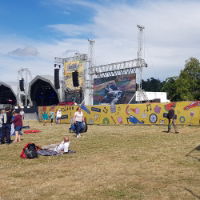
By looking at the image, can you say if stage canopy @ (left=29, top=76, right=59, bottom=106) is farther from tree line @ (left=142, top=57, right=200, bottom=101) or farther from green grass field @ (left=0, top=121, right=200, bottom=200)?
green grass field @ (left=0, top=121, right=200, bottom=200)

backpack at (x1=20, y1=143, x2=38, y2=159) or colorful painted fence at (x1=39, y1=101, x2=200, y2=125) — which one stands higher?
colorful painted fence at (x1=39, y1=101, x2=200, y2=125)

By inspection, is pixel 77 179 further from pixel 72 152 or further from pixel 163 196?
pixel 72 152

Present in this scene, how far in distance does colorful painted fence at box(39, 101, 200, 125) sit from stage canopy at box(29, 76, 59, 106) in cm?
2042

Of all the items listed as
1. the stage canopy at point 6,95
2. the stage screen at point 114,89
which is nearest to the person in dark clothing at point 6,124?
the stage screen at point 114,89

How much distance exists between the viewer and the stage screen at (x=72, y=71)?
42.4 metres

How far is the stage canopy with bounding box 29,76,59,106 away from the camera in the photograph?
5076 centimetres

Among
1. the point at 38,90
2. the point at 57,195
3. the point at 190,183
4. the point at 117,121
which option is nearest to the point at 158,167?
the point at 190,183

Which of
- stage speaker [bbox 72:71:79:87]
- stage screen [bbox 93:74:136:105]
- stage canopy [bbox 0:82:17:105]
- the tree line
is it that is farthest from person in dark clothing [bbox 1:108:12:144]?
stage canopy [bbox 0:82:17:105]

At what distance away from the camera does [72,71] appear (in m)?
A: 43.9

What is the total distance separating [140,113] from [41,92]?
3328 cm

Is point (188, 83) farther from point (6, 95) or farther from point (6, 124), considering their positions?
point (6, 124)

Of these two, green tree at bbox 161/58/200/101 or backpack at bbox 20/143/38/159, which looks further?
green tree at bbox 161/58/200/101

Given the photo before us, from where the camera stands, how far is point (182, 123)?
22.6 meters

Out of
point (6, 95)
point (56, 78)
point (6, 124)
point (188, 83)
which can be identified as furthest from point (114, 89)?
point (6, 95)
